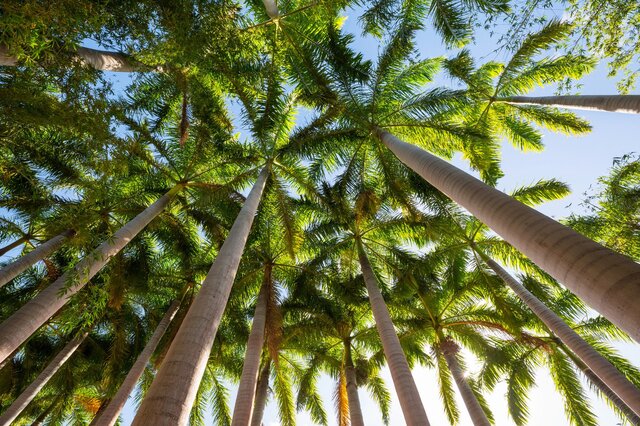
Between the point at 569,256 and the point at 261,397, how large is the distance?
42.6 feet

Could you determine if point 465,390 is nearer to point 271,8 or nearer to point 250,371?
point 250,371

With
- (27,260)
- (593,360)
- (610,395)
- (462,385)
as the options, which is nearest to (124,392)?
(27,260)

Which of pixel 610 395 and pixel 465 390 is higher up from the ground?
pixel 465 390

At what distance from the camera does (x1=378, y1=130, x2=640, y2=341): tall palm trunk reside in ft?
8.34

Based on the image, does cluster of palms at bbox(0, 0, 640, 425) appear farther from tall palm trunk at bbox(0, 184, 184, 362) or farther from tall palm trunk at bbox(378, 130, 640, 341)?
tall palm trunk at bbox(378, 130, 640, 341)

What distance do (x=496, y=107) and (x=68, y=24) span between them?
1367 centimetres

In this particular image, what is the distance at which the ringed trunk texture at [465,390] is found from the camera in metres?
10.8

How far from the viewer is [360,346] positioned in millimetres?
16375

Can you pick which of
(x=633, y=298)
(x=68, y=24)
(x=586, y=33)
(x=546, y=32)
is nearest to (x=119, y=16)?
Answer: (x=68, y=24)

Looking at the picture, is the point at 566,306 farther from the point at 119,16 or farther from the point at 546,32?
the point at 119,16

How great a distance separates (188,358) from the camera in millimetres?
3805

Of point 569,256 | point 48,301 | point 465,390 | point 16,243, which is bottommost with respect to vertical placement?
point 569,256

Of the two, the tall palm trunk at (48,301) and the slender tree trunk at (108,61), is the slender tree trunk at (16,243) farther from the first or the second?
the slender tree trunk at (108,61)

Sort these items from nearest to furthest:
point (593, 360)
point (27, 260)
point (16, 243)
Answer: point (593, 360) → point (27, 260) → point (16, 243)
